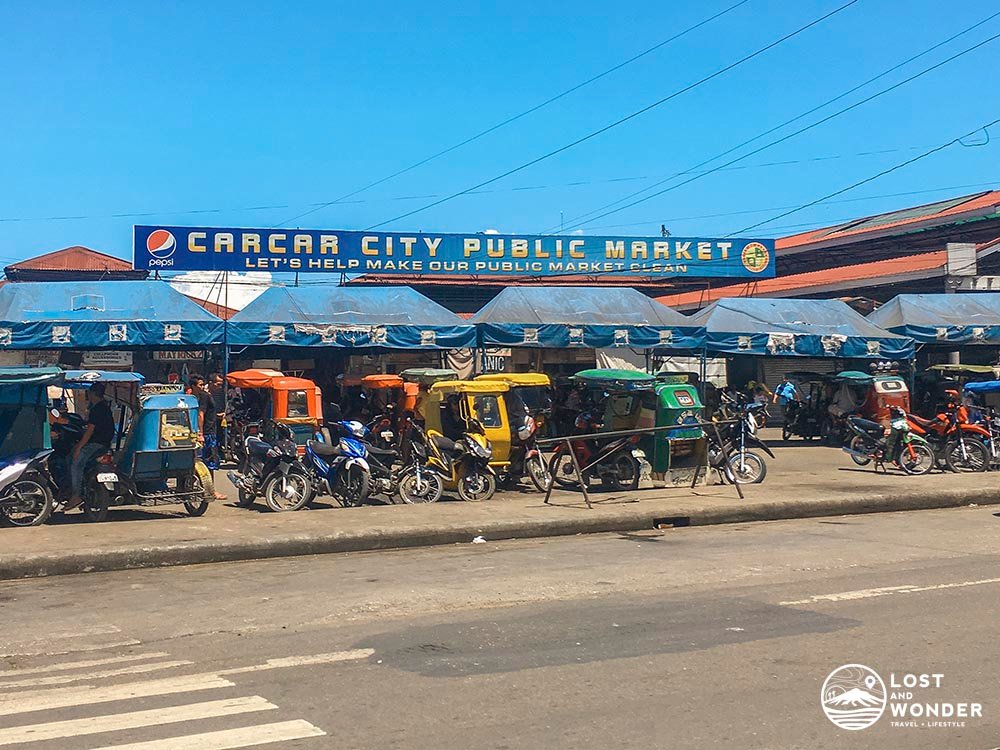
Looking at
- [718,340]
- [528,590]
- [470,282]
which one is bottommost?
[528,590]

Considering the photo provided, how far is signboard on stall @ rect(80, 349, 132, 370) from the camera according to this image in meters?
26.9

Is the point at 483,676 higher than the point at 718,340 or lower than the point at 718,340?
lower

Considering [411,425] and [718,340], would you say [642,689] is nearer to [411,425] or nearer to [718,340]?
[411,425]

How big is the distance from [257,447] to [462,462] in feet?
9.72

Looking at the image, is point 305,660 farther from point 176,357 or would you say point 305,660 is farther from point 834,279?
point 834,279

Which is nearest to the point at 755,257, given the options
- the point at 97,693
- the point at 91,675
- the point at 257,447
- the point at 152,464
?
the point at 257,447

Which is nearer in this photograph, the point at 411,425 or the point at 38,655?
the point at 38,655

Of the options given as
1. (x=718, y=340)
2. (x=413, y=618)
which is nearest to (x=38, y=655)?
(x=413, y=618)

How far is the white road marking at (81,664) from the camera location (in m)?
6.43

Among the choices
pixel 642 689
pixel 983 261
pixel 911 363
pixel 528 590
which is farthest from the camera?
pixel 983 261

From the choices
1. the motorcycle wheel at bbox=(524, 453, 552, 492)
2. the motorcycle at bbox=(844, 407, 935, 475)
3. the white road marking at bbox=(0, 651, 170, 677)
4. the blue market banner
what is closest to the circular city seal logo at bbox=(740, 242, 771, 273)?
the blue market banner

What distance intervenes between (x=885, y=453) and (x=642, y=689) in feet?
47.5

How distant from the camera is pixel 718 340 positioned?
24.4 m

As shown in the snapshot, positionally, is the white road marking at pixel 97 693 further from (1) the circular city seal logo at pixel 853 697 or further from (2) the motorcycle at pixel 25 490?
(2) the motorcycle at pixel 25 490
